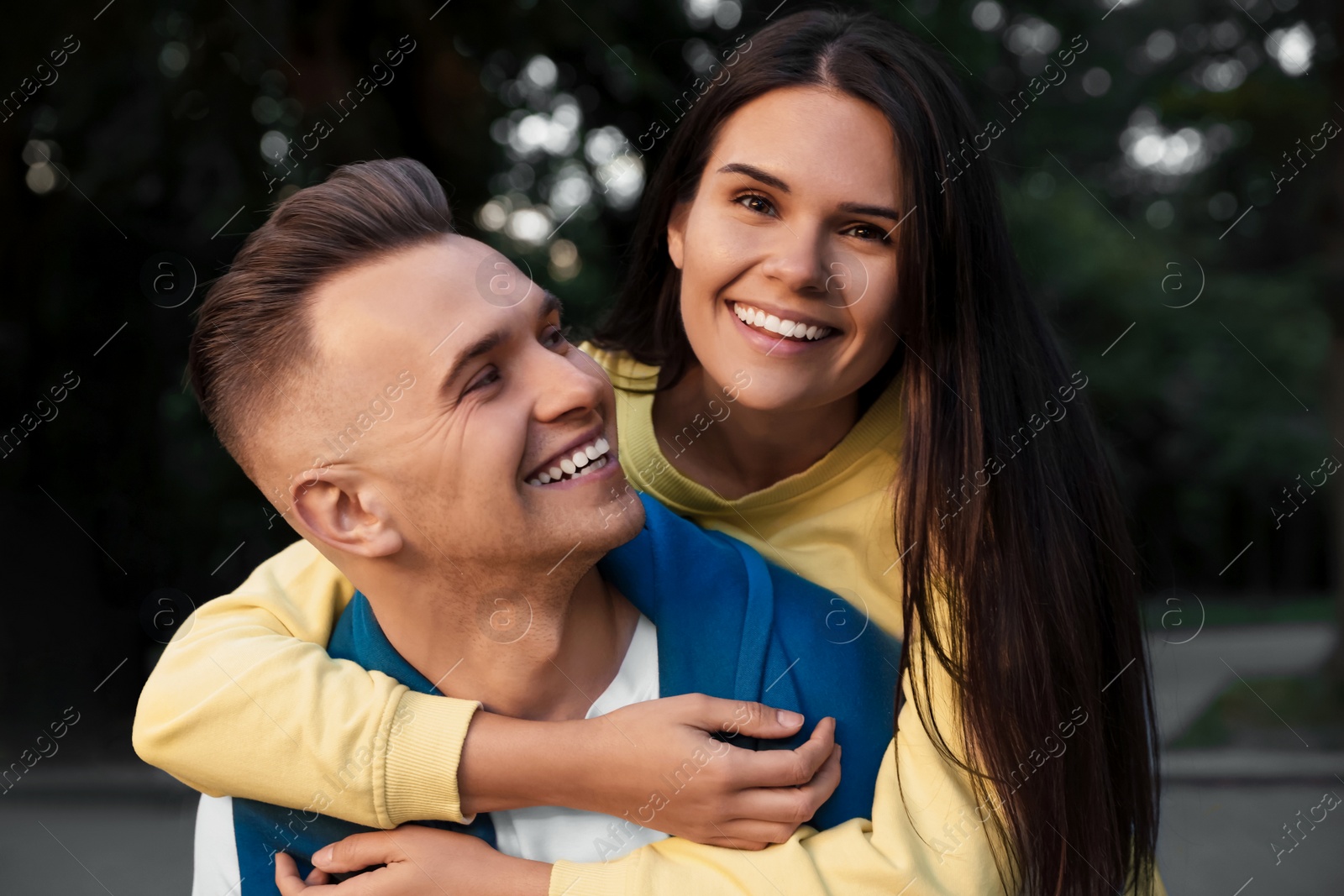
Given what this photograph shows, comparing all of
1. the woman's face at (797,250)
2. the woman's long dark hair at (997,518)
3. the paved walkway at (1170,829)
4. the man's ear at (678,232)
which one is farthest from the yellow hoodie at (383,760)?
the paved walkway at (1170,829)

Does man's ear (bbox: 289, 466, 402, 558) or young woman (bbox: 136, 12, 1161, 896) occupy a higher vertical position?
man's ear (bbox: 289, 466, 402, 558)

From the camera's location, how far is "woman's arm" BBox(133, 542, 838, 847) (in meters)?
1.93

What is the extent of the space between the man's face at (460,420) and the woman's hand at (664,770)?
30 cm

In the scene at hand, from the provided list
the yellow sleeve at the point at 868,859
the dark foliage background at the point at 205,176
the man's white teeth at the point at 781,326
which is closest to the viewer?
the yellow sleeve at the point at 868,859

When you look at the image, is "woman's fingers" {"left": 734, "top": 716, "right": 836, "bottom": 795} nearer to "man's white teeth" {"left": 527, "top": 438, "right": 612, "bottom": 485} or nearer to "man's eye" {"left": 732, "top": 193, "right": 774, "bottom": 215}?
"man's white teeth" {"left": 527, "top": 438, "right": 612, "bottom": 485}

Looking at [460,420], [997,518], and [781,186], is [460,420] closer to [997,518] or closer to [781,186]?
[781,186]

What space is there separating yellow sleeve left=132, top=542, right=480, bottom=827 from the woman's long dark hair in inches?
35.1

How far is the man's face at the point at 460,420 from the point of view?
189cm

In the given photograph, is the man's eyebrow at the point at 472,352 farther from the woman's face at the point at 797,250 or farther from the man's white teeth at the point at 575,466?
the woman's face at the point at 797,250

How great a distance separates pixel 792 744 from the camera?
2.05 meters

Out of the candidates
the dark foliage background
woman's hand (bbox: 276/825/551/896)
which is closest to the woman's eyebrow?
woman's hand (bbox: 276/825/551/896)

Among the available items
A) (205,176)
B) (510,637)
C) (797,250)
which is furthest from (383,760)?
(205,176)

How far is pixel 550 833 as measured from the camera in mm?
2082

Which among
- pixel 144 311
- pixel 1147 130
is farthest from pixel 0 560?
pixel 1147 130
